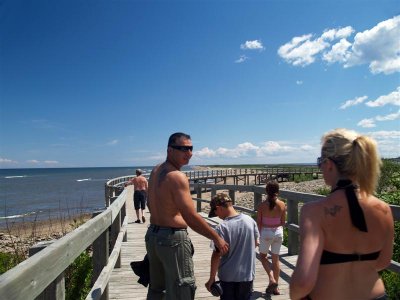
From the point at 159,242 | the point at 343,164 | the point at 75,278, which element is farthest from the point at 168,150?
the point at 75,278

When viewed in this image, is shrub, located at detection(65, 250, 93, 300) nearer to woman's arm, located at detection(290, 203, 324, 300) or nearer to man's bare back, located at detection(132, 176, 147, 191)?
man's bare back, located at detection(132, 176, 147, 191)

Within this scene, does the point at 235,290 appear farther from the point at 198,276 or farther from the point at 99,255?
the point at 198,276

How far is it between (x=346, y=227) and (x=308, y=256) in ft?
0.76

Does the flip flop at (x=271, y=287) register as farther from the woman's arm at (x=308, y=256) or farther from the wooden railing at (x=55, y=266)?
the woman's arm at (x=308, y=256)

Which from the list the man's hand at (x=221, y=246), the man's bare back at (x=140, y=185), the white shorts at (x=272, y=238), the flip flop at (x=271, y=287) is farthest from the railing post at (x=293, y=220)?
the man's bare back at (x=140, y=185)

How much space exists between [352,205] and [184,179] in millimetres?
1670

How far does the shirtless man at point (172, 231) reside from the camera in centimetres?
316

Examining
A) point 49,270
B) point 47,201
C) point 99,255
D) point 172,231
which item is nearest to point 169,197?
point 172,231

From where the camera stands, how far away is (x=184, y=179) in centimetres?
324

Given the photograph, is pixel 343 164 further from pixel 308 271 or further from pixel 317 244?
pixel 308 271

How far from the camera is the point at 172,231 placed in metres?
3.21

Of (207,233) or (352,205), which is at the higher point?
(352,205)

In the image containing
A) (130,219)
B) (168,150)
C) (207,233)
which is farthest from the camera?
(130,219)

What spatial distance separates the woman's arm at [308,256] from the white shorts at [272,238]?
11.0ft
